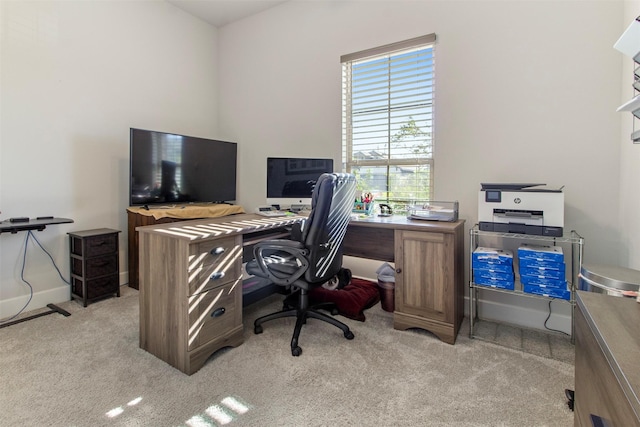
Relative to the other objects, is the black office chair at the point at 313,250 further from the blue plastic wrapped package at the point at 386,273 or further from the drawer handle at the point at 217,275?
the blue plastic wrapped package at the point at 386,273

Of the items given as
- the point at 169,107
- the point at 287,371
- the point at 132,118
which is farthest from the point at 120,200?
the point at 287,371

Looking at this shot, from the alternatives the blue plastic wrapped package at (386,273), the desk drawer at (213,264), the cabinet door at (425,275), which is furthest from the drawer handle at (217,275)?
the blue plastic wrapped package at (386,273)

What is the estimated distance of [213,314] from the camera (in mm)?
1779

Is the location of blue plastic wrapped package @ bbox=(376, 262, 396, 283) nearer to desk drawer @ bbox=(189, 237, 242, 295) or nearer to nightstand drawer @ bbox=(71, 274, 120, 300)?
desk drawer @ bbox=(189, 237, 242, 295)

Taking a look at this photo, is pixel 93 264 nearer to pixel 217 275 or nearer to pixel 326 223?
pixel 217 275

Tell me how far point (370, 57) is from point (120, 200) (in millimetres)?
2832

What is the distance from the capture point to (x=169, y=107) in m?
3.44

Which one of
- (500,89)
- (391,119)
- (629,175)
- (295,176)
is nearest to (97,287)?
(295,176)

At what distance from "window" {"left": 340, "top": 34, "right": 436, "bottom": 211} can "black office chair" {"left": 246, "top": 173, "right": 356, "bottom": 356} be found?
0.90 metres

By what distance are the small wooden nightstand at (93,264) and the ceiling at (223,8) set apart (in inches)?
103

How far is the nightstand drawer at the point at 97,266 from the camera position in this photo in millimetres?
2605

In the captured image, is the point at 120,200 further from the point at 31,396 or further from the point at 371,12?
the point at 371,12

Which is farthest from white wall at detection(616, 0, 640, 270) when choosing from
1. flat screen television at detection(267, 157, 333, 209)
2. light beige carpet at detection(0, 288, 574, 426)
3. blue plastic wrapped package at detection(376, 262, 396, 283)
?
flat screen television at detection(267, 157, 333, 209)

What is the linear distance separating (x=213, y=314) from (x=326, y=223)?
847 mm
